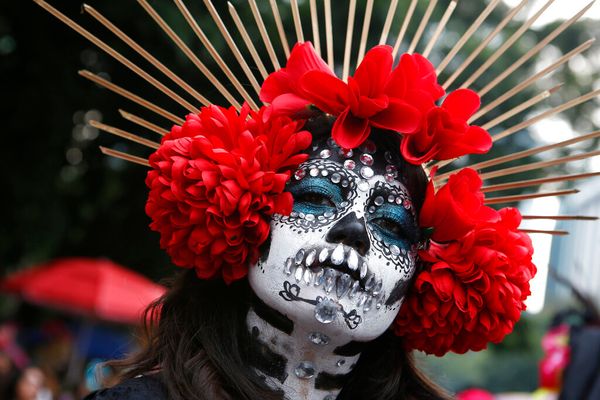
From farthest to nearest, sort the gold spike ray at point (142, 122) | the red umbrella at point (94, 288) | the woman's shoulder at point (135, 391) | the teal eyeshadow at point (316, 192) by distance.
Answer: the red umbrella at point (94, 288), the gold spike ray at point (142, 122), the teal eyeshadow at point (316, 192), the woman's shoulder at point (135, 391)

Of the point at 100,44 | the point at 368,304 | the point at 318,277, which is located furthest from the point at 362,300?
the point at 100,44

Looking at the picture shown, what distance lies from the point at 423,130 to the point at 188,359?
914mm

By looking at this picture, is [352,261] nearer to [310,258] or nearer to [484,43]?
[310,258]

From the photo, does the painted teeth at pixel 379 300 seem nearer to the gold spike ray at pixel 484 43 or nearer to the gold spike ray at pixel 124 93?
the gold spike ray at pixel 484 43

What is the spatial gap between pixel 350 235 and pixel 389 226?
0.57 feet

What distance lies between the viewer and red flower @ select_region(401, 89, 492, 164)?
2492 mm

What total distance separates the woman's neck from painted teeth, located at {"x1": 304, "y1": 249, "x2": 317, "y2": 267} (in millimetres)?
182

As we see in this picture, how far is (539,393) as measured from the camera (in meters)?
5.82

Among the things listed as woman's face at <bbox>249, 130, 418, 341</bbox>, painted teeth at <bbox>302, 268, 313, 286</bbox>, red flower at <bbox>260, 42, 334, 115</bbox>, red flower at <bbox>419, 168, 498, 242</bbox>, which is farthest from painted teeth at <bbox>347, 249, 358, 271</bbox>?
red flower at <bbox>260, 42, 334, 115</bbox>

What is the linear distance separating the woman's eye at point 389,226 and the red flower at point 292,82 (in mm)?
390

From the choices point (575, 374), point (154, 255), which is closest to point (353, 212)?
point (575, 374)

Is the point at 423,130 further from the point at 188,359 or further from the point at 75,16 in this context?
the point at 75,16

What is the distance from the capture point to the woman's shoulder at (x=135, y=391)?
2.35 meters

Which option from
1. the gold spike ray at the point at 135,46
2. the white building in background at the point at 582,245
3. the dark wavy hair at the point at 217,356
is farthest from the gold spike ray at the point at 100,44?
the white building in background at the point at 582,245
